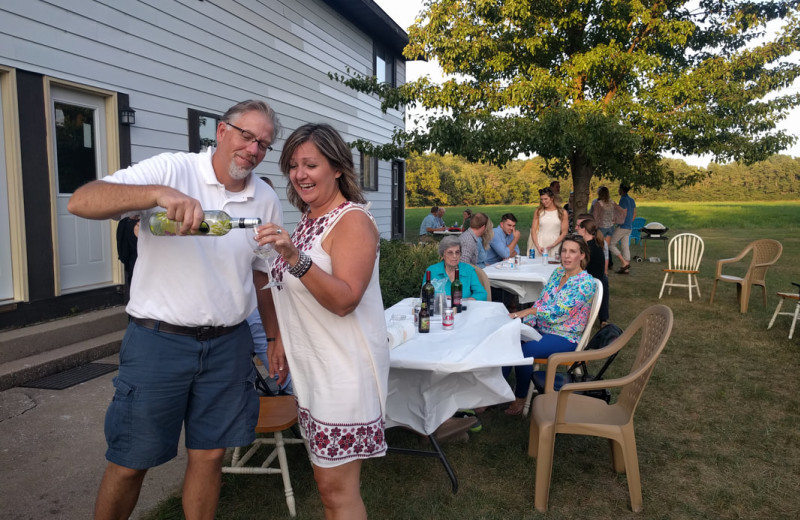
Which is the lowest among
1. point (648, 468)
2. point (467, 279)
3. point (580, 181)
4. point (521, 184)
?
point (648, 468)

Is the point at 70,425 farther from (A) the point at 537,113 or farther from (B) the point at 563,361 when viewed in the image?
(A) the point at 537,113

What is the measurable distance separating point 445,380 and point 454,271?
6.05 ft

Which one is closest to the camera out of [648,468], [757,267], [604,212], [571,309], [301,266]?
[301,266]

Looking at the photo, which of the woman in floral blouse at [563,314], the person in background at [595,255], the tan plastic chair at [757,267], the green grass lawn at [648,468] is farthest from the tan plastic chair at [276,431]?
the tan plastic chair at [757,267]

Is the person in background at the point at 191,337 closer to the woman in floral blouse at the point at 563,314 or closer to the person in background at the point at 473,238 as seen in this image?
the woman in floral blouse at the point at 563,314

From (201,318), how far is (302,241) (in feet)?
1.46

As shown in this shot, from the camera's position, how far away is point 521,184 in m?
61.2

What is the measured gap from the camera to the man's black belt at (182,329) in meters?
1.85

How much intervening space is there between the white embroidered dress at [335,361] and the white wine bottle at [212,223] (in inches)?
9.2

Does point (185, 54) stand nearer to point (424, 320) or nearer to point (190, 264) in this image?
point (424, 320)

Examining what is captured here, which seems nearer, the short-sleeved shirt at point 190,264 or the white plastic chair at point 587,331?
the short-sleeved shirt at point 190,264

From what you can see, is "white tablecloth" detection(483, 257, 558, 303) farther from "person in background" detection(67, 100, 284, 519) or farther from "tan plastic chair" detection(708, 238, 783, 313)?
"person in background" detection(67, 100, 284, 519)

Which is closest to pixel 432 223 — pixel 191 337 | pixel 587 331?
pixel 587 331

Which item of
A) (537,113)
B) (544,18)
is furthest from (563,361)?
(544,18)
